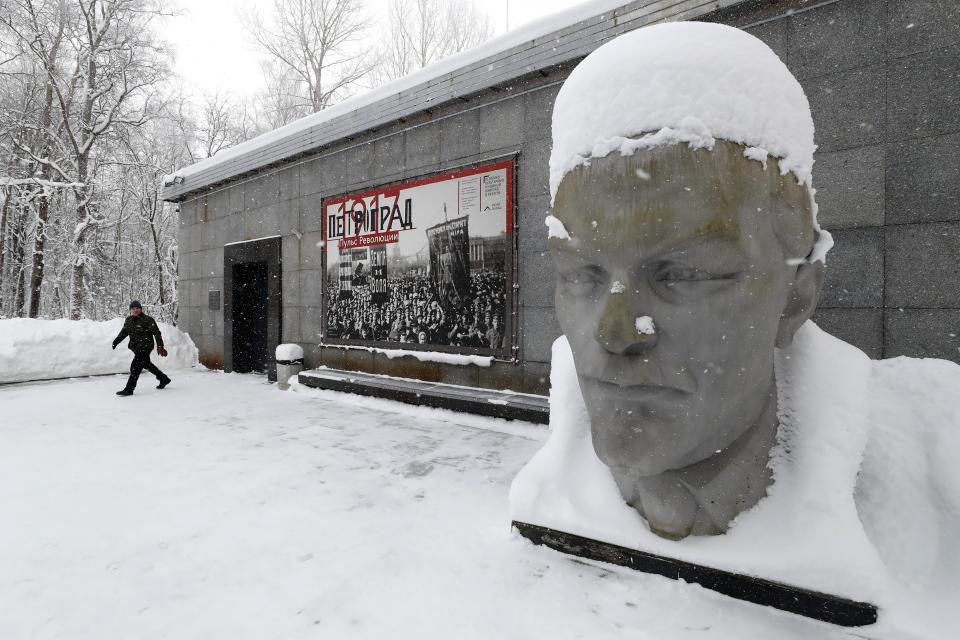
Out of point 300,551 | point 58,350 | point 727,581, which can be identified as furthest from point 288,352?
point 727,581

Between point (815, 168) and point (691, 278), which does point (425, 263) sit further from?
point (691, 278)

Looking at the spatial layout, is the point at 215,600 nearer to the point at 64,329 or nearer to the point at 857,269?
the point at 857,269

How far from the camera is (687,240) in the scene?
6.11ft

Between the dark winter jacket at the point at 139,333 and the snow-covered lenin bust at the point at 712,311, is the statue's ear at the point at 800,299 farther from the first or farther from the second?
the dark winter jacket at the point at 139,333

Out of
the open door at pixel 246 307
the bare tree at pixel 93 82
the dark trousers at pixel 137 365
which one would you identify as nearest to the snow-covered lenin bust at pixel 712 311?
the dark trousers at pixel 137 365

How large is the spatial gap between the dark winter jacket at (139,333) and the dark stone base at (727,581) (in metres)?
7.79

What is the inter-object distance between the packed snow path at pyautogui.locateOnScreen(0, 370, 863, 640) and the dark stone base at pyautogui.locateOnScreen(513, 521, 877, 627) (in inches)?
2.1

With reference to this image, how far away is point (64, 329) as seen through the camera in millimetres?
9391

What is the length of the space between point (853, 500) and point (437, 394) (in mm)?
4728

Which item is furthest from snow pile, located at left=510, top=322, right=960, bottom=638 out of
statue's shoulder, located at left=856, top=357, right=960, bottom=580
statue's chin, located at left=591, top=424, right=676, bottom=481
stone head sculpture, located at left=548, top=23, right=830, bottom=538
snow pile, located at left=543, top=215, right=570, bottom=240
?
snow pile, located at left=543, top=215, right=570, bottom=240

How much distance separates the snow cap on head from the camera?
1889 mm

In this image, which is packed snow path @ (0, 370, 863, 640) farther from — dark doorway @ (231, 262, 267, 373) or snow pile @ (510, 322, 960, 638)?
dark doorway @ (231, 262, 267, 373)

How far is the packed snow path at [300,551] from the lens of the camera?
2.08 m

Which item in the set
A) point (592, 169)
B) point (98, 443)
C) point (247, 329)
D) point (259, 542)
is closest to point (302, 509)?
point (259, 542)
